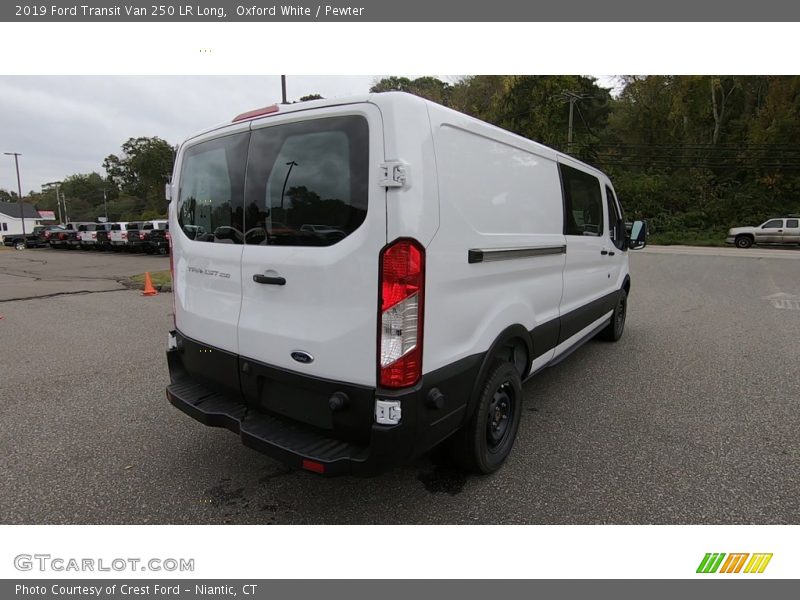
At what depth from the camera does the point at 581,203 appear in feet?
13.9

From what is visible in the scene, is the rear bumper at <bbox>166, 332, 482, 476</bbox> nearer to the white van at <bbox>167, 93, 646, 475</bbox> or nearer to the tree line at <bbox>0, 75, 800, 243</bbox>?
the white van at <bbox>167, 93, 646, 475</bbox>

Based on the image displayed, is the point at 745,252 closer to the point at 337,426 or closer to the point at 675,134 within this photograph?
the point at 675,134

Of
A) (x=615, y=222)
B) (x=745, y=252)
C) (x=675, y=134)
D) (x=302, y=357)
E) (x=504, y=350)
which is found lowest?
(x=745, y=252)

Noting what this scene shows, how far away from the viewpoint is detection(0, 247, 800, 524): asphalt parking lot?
2582 mm

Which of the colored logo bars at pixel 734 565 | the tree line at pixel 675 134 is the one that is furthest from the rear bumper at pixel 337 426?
the tree line at pixel 675 134

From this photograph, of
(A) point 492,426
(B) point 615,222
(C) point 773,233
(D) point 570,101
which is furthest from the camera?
(D) point 570,101

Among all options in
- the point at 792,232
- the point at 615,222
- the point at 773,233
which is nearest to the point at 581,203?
the point at 615,222

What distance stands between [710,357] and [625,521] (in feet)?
12.6

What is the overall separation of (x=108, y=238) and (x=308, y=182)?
95.1 feet

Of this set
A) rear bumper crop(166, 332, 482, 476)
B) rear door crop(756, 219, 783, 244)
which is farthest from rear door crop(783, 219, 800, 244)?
rear bumper crop(166, 332, 482, 476)

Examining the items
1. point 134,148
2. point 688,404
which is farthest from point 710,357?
point 134,148

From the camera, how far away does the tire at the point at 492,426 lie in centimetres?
271

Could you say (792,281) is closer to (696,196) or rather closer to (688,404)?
(688,404)

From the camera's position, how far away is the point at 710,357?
5410 millimetres
